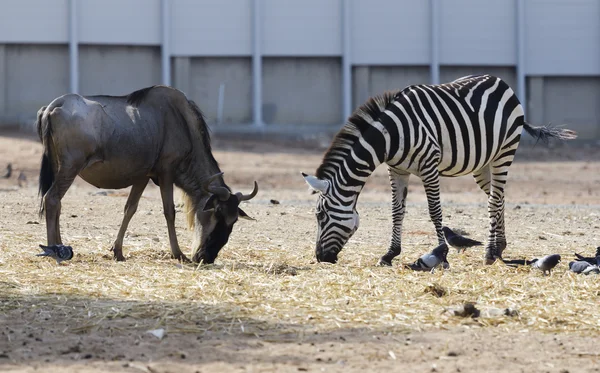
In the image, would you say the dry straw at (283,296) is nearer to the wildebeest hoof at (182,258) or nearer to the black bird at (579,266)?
the black bird at (579,266)

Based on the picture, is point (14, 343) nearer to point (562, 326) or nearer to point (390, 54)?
point (562, 326)

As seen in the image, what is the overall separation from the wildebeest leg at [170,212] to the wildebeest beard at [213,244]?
0.73 ft

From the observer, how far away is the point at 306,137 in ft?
97.1

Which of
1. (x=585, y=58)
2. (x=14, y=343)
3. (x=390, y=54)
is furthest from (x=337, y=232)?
(x=585, y=58)

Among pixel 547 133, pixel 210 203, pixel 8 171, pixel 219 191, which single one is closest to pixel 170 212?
pixel 210 203

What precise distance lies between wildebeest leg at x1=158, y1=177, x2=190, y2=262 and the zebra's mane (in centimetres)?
168

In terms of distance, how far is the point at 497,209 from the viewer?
1132cm

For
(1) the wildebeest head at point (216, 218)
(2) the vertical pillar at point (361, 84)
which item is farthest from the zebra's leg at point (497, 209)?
(2) the vertical pillar at point (361, 84)

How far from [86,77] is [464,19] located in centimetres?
1175

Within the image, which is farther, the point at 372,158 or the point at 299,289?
the point at 372,158

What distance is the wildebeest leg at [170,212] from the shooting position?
10742 millimetres

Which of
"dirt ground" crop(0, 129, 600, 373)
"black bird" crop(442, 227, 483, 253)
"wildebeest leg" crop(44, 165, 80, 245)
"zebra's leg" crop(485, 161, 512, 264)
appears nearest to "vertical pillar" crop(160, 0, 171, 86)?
"dirt ground" crop(0, 129, 600, 373)

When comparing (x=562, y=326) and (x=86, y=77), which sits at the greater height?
(x=86, y=77)

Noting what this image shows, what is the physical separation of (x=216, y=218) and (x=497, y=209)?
3170 millimetres
